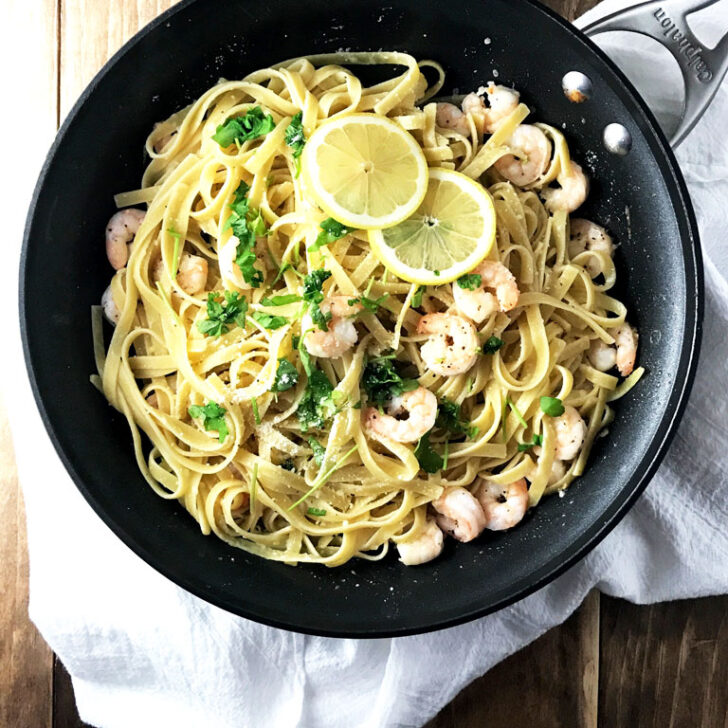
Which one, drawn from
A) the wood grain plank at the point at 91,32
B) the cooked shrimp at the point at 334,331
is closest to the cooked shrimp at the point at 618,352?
the cooked shrimp at the point at 334,331

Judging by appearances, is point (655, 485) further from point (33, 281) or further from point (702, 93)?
point (33, 281)

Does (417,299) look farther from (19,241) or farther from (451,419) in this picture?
(19,241)

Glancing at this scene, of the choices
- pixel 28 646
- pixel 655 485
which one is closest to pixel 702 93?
pixel 655 485

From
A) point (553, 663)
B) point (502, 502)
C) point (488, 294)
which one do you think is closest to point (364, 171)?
point (488, 294)

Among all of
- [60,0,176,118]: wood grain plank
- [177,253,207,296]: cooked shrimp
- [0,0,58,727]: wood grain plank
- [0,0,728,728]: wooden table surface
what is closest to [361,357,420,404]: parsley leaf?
[177,253,207,296]: cooked shrimp

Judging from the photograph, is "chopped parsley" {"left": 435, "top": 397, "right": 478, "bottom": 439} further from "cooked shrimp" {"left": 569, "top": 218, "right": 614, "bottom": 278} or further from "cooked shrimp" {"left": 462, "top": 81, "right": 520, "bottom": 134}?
"cooked shrimp" {"left": 462, "top": 81, "right": 520, "bottom": 134}
